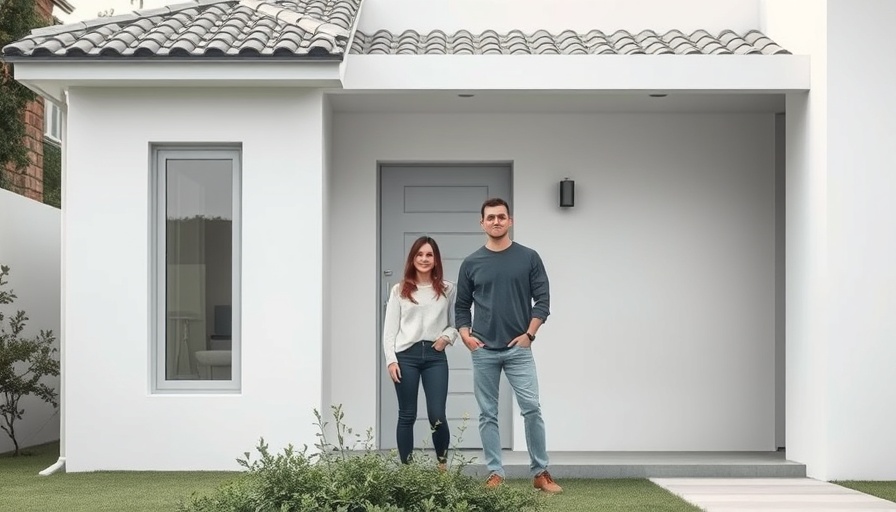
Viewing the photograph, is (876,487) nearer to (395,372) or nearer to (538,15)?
(395,372)

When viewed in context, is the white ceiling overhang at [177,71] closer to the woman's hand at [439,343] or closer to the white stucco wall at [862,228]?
the woman's hand at [439,343]

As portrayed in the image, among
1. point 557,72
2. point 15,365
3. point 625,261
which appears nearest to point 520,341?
point 557,72

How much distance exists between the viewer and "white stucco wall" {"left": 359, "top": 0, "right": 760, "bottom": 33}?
34.8 ft

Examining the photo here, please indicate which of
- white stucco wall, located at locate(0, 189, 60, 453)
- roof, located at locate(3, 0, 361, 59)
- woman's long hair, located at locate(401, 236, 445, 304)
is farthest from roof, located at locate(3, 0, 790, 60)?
white stucco wall, located at locate(0, 189, 60, 453)

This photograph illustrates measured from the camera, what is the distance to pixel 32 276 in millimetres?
11430

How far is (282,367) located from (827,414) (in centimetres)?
388

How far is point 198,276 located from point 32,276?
3.25 metres

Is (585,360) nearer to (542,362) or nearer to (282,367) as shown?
(542,362)

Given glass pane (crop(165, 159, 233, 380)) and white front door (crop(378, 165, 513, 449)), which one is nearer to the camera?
glass pane (crop(165, 159, 233, 380))

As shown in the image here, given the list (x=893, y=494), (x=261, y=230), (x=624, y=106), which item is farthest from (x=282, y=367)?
(x=893, y=494)

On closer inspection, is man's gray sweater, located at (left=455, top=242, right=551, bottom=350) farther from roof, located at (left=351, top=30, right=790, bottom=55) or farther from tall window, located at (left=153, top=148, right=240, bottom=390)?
roof, located at (left=351, top=30, right=790, bottom=55)

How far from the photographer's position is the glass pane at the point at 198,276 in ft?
29.2

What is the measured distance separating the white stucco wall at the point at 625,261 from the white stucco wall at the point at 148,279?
130cm

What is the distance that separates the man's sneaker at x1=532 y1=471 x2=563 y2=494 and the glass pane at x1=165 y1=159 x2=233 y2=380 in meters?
2.53
